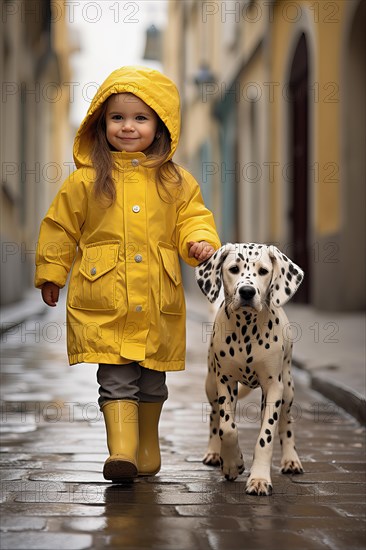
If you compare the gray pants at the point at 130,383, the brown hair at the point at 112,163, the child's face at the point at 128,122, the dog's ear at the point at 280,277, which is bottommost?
the gray pants at the point at 130,383

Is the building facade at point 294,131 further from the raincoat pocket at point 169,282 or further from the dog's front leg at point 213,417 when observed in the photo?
the raincoat pocket at point 169,282

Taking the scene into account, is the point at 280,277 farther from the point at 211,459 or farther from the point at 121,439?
the point at 211,459

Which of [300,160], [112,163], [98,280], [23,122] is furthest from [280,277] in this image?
[23,122]

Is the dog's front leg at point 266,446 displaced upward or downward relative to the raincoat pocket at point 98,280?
downward

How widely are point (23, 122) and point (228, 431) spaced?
2452 centimetres

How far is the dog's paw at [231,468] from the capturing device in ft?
14.6

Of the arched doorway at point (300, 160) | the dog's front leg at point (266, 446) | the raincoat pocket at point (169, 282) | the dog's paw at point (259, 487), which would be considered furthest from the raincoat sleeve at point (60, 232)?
the arched doorway at point (300, 160)

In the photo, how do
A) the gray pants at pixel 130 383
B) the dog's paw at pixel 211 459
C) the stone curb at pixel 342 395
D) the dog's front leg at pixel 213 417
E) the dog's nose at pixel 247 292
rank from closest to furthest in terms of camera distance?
the dog's nose at pixel 247 292 < the gray pants at pixel 130 383 < the dog's front leg at pixel 213 417 < the dog's paw at pixel 211 459 < the stone curb at pixel 342 395

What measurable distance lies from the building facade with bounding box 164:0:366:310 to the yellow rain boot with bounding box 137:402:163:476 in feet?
34.6

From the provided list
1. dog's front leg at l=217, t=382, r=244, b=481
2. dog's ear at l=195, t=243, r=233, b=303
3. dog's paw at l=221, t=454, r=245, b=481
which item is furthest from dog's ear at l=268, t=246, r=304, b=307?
dog's paw at l=221, t=454, r=245, b=481

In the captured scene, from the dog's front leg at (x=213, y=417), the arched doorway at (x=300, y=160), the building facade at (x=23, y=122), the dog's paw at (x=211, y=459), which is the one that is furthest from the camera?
the building facade at (x=23, y=122)

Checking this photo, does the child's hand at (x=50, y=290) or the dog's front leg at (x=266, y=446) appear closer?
the dog's front leg at (x=266, y=446)

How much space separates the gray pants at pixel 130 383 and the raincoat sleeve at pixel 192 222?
53 centimetres

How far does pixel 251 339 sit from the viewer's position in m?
4.37
